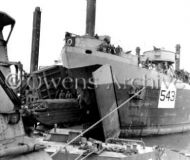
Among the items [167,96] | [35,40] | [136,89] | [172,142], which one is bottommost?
[172,142]

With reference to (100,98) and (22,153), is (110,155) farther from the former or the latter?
(100,98)

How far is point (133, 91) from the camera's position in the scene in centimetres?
1020

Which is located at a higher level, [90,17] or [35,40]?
[90,17]

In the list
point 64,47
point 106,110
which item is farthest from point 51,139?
point 64,47

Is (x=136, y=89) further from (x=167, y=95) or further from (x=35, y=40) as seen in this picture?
(x=35, y=40)

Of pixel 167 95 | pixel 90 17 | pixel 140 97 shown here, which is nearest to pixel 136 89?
pixel 140 97

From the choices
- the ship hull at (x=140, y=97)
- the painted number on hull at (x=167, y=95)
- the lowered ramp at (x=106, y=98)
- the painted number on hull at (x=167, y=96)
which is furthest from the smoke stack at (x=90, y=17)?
the painted number on hull at (x=167, y=95)

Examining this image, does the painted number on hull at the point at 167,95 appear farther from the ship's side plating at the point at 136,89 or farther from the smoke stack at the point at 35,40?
the smoke stack at the point at 35,40

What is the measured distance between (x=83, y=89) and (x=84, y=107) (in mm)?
837

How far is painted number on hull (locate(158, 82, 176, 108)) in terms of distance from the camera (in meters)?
11.5

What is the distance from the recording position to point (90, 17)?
1079 cm

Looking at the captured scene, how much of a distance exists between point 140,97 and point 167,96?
1.88m

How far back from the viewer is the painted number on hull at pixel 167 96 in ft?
37.7

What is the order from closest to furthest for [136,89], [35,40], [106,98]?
1. [106,98]
2. [136,89]
3. [35,40]
